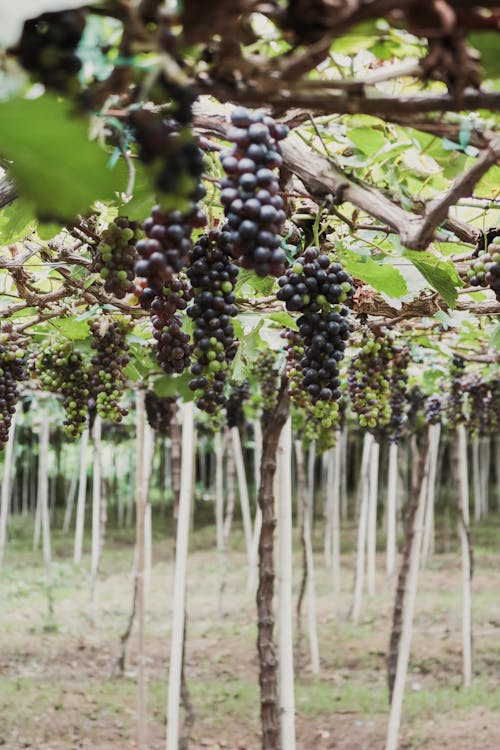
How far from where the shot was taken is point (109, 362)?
122 inches

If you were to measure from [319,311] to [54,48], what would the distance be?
109 cm

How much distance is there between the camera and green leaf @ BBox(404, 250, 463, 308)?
2010 mm

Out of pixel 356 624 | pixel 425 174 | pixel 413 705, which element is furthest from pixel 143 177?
pixel 356 624

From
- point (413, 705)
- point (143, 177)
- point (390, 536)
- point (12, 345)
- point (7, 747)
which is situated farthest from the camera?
point (390, 536)

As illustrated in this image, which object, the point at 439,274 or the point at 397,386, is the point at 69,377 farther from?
the point at 397,386

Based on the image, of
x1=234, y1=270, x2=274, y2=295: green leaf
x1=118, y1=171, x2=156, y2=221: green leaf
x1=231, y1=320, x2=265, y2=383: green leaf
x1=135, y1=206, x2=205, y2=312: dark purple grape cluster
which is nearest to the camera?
x1=135, y1=206, x2=205, y2=312: dark purple grape cluster

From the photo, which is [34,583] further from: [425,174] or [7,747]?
[425,174]

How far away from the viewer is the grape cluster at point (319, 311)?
178cm

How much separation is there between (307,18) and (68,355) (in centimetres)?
273

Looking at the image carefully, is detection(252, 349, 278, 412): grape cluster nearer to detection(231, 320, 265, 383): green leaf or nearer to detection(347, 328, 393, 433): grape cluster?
detection(347, 328, 393, 433): grape cluster

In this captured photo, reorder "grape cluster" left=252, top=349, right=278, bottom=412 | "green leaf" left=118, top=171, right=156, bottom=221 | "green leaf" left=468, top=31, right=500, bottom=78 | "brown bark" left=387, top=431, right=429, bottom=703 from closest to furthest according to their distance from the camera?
"green leaf" left=468, top=31, right=500, bottom=78 → "green leaf" left=118, top=171, right=156, bottom=221 → "grape cluster" left=252, top=349, right=278, bottom=412 → "brown bark" left=387, top=431, right=429, bottom=703

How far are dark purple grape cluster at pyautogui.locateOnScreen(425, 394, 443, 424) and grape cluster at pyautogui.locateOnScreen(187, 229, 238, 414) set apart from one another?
4.77 m

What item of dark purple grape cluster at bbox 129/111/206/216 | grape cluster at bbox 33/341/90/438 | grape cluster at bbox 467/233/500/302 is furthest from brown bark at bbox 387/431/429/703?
dark purple grape cluster at bbox 129/111/206/216

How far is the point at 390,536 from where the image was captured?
10500mm
